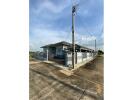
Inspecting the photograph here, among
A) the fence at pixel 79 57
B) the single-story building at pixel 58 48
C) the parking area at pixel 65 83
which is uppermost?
the single-story building at pixel 58 48

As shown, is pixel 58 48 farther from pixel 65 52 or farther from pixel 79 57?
pixel 79 57

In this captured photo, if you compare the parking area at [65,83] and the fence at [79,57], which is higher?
the fence at [79,57]

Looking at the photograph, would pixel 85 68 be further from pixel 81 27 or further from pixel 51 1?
pixel 51 1

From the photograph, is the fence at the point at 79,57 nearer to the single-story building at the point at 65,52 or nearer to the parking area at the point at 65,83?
the single-story building at the point at 65,52

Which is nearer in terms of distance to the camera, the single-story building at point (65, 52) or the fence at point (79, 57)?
the single-story building at point (65, 52)

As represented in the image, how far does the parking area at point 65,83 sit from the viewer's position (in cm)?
122

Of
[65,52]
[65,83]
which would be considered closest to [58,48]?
[65,52]

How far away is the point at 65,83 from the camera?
51.8 inches

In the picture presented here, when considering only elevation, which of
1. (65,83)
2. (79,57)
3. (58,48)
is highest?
(58,48)

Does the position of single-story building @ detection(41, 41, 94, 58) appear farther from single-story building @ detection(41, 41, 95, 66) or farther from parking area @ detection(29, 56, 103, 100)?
parking area @ detection(29, 56, 103, 100)

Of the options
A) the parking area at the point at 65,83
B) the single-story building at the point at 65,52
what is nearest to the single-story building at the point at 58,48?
the single-story building at the point at 65,52

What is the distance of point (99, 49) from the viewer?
1.38 m
